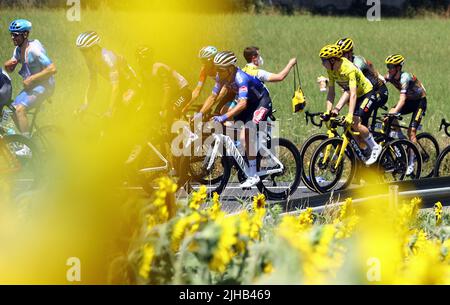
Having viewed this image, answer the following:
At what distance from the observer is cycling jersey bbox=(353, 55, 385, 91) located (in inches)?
Result: 544

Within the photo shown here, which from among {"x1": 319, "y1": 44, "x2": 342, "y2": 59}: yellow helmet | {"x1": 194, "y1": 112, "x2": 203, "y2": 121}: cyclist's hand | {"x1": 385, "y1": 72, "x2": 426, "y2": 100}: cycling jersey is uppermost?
{"x1": 319, "y1": 44, "x2": 342, "y2": 59}: yellow helmet

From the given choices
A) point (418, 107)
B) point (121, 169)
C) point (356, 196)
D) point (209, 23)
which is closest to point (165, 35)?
point (209, 23)

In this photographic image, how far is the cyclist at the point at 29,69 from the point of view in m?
13.1

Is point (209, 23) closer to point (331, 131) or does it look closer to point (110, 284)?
point (331, 131)

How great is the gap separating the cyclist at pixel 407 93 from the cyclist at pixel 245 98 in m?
2.83

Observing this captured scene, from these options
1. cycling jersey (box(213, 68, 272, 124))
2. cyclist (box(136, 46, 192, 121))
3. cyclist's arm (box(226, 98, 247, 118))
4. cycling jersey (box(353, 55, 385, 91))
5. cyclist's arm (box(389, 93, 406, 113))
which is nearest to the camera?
cyclist's arm (box(226, 98, 247, 118))

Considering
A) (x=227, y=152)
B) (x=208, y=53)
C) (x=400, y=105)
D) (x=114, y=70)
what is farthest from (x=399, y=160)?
(x=114, y=70)

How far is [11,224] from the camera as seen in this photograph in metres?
4.40

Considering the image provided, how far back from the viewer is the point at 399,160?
13703mm

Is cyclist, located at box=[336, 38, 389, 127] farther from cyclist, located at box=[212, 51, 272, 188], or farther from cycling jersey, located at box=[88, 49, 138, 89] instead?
cycling jersey, located at box=[88, 49, 138, 89]

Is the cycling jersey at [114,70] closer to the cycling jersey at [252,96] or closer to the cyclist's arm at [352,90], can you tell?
the cycling jersey at [252,96]

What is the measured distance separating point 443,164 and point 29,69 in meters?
5.17

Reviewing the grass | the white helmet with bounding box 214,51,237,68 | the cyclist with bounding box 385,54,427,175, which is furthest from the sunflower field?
the grass

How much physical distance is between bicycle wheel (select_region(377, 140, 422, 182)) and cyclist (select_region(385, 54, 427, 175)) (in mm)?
616
